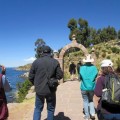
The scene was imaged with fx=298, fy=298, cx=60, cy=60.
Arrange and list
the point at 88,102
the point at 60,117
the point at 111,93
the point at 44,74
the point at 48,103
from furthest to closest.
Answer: the point at 60,117 → the point at 88,102 → the point at 48,103 → the point at 44,74 → the point at 111,93

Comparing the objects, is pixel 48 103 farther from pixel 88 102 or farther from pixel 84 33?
pixel 84 33

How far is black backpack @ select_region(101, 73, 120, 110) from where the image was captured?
17.3 ft

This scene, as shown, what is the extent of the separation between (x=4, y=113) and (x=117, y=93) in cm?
219

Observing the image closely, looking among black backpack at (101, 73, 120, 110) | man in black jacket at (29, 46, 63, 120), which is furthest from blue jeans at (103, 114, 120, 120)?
man in black jacket at (29, 46, 63, 120)

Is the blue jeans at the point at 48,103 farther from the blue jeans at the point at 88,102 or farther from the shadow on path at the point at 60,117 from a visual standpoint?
the shadow on path at the point at 60,117

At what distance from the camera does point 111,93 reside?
5312mm

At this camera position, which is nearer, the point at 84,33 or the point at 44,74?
the point at 44,74

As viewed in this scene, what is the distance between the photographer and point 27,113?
10.2m

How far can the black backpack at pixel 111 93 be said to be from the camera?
526cm

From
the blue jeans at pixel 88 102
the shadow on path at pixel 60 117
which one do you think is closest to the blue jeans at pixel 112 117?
the blue jeans at pixel 88 102

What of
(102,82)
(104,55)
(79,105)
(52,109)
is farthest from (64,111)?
(104,55)

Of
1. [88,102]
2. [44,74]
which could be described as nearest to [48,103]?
[44,74]

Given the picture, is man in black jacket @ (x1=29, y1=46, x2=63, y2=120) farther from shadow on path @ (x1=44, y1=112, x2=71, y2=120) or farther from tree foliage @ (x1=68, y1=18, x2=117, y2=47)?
tree foliage @ (x1=68, y1=18, x2=117, y2=47)

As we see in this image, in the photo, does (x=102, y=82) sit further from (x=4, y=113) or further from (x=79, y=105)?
(x=79, y=105)
